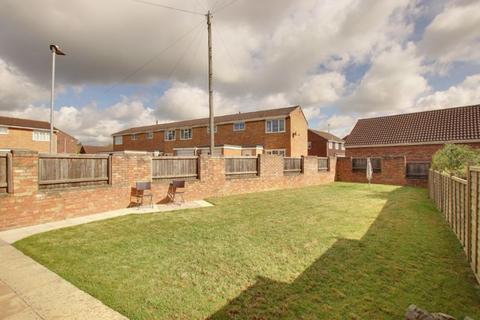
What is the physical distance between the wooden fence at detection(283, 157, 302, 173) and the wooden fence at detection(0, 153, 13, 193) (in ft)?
47.9

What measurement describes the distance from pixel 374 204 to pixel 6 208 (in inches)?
506

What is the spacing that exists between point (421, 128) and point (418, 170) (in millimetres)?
6354

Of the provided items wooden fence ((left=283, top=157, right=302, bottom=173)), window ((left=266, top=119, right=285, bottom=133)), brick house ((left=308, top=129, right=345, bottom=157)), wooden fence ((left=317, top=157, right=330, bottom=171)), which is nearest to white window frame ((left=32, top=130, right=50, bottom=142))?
window ((left=266, top=119, right=285, bottom=133))

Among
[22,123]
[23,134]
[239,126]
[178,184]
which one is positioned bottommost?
[178,184]

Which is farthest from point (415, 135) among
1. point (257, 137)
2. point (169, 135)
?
point (169, 135)

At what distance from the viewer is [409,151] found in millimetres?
22734

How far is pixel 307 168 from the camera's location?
64.8 feet

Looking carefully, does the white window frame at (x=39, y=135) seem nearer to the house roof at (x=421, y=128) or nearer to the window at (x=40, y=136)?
the window at (x=40, y=136)

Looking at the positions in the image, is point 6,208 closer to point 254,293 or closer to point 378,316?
point 254,293

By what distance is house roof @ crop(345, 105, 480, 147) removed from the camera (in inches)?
825

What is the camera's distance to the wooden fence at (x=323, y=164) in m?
21.7

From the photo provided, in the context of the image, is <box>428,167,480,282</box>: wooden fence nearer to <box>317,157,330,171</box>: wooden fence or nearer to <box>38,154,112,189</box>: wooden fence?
<box>38,154,112,189</box>: wooden fence

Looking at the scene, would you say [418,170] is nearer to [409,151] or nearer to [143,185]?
[409,151]

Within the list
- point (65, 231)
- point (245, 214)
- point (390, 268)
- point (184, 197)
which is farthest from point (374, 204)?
point (65, 231)
